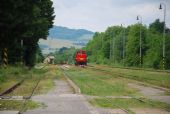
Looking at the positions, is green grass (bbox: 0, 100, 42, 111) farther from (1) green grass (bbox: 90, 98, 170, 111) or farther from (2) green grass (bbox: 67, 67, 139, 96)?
(2) green grass (bbox: 67, 67, 139, 96)

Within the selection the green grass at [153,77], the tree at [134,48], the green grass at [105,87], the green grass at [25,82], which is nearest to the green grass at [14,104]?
the green grass at [25,82]

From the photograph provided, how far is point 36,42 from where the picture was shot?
6706 centimetres

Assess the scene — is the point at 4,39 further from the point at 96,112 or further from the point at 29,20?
the point at 96,112

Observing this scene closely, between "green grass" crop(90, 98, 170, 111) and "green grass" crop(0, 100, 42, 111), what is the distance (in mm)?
2498

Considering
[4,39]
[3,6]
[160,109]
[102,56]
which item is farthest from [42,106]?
[102,56]

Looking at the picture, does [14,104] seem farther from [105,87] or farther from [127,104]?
[105,87]

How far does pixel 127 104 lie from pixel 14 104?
4549 mm

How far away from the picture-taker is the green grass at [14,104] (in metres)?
17.4

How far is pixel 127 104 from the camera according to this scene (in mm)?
18953

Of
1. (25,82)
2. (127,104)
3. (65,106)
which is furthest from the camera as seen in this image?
(25,82)

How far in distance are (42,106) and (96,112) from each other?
286 cm

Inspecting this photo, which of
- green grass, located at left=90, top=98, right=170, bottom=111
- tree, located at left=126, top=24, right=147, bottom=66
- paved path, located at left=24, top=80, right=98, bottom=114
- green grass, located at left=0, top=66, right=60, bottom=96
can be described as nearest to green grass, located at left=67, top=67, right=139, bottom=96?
green grass, located at left=0, top=66, right=60, bottom=96

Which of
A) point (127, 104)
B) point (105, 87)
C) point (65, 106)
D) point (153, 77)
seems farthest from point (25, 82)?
point (65, 106)

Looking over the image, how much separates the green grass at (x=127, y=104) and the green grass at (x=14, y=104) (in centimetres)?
250
